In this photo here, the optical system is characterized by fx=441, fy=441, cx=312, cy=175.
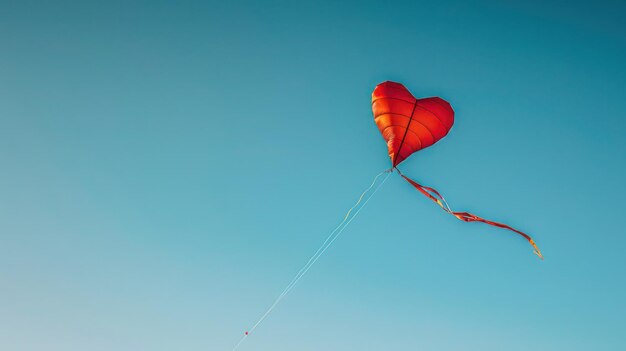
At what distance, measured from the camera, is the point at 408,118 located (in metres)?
13.3

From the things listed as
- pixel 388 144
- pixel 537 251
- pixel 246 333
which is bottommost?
pixel 246 333

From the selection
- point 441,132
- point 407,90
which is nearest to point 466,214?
point 441,132

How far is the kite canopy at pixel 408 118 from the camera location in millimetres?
13258

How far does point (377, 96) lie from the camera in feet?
45.0

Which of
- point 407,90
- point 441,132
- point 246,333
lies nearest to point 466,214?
point 441,132

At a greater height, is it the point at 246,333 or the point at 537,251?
the point at 537,251

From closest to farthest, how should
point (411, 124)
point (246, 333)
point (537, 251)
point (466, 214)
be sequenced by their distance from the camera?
1. point (537, 251)
2. point (466, 214)
3. point (246, 333)
4. point (411, 124)

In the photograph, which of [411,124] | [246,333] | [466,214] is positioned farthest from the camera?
[411,124]

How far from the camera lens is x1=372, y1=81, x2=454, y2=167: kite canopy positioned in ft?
43.5

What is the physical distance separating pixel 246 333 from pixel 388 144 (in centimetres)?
697

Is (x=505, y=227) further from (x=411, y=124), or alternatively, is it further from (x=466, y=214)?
(x=411, y=124)

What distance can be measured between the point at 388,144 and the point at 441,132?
1.67m

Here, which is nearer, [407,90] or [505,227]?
[505,227]

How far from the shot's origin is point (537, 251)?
1060 centimetres
